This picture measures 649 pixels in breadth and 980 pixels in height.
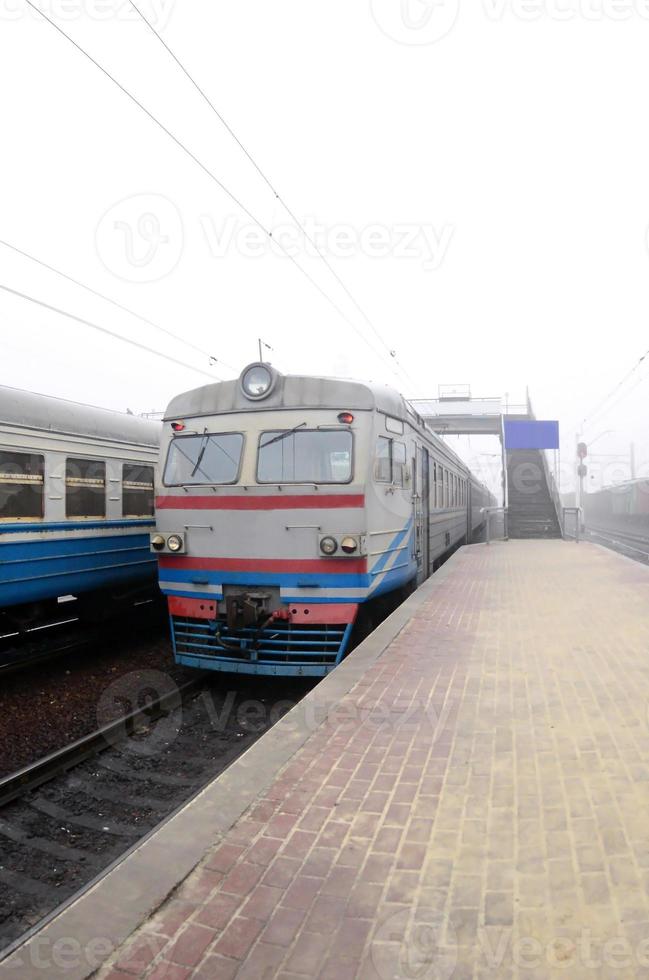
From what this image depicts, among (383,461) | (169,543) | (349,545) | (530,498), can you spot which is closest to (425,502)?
(383,461)

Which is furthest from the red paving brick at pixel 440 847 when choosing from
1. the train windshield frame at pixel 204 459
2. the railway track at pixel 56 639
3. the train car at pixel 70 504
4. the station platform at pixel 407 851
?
the railway track at pixel 56 639

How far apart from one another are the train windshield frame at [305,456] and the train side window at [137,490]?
333 cm

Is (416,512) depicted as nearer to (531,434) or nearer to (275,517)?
(275,517)

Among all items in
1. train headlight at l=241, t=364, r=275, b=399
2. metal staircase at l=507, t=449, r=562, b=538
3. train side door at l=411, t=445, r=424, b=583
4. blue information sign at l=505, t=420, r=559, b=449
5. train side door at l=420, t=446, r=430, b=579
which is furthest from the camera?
blue information sign at l=505, t=420, r=559, b=449

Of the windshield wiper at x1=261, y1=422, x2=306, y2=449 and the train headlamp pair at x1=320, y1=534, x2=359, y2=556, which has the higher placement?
the windshield wiper at x1=261, y1=422, x2=306, y2=449

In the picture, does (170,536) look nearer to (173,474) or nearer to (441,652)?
(173,474)

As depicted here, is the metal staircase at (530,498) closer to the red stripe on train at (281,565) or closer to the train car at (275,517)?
the train car at (275,517)

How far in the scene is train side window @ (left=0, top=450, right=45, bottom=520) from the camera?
725cm

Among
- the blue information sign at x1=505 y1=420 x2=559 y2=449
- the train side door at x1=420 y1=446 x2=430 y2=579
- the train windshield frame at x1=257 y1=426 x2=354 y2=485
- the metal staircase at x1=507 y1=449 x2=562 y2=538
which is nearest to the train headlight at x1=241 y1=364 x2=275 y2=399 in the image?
the train windshield frame at x1=257 y1=426 x2=354 y2=485

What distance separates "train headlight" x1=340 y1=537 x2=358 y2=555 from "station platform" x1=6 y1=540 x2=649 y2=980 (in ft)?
4.41

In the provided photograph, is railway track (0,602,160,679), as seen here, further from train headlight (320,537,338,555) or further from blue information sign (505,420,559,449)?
blue information sign (505,420,559,449)

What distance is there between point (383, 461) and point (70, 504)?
4099mm

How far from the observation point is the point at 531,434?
28344 millimetres

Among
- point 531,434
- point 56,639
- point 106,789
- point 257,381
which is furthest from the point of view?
point 531,434
